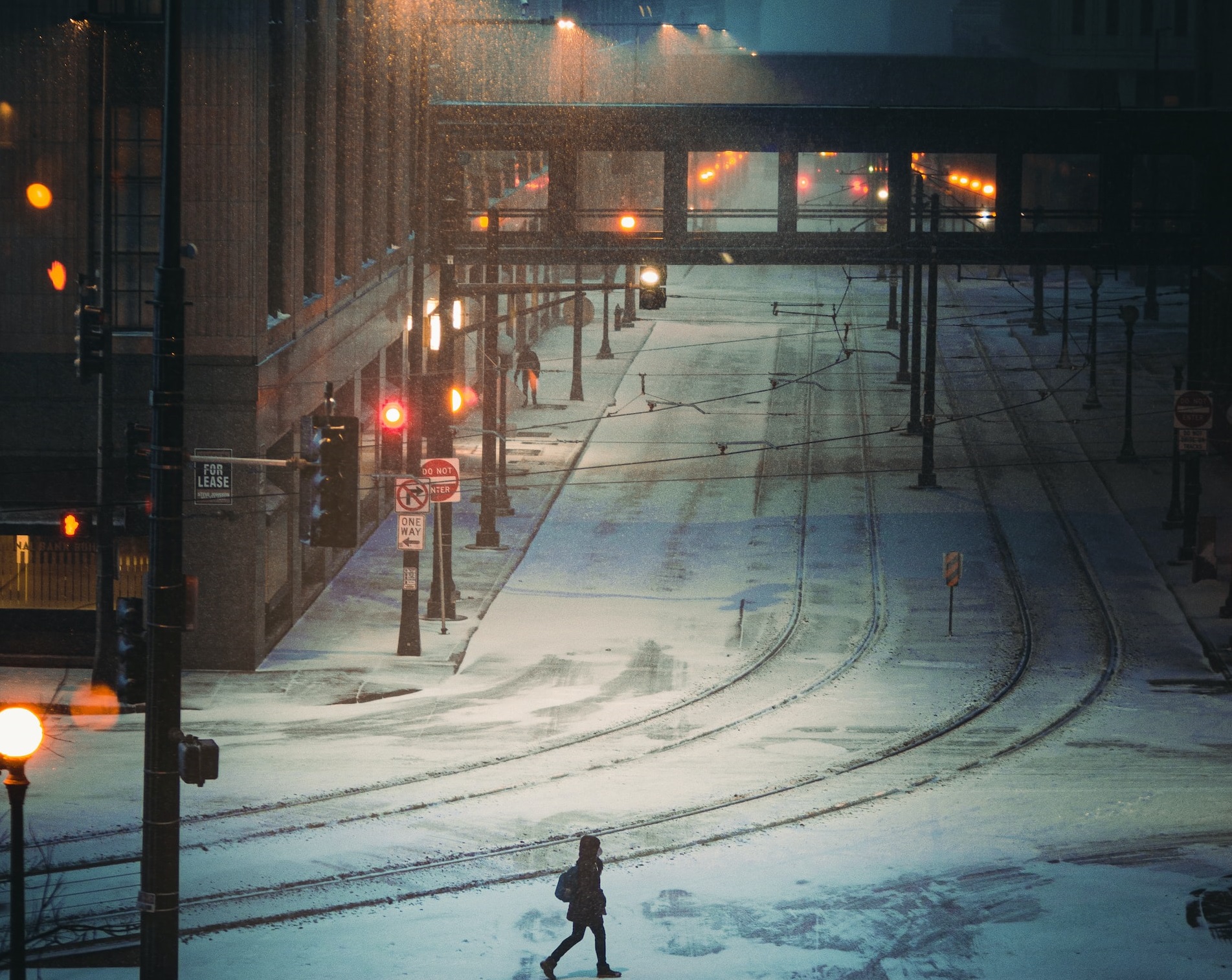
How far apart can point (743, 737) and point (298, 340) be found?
12182mm

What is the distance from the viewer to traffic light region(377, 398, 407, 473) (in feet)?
94.6

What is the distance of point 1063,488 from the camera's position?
45.1 metres

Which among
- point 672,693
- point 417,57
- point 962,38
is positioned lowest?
point 672,693

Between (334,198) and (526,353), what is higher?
(334,198)

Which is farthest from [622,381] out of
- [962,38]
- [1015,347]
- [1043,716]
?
[962,38]

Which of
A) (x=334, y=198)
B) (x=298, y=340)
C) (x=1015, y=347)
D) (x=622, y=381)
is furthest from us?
(x=1015, y=347)

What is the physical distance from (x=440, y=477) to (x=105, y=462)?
707 cm

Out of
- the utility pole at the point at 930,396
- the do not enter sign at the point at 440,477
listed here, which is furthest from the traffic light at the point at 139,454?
the utility pole at the point at 930,396

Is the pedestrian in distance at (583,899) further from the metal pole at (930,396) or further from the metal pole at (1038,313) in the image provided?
the metal pole at (1038,313)

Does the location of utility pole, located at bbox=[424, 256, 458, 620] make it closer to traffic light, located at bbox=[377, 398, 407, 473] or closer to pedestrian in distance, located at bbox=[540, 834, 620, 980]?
traffic light, located at bbox=[377, 398, 407, 473]

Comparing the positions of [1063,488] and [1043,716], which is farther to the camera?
[1063,488]

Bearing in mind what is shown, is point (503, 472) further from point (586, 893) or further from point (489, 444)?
point (586, 893)

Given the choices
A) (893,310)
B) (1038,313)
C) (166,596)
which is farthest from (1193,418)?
(893,310)

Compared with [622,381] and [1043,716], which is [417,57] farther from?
[1043,716]
